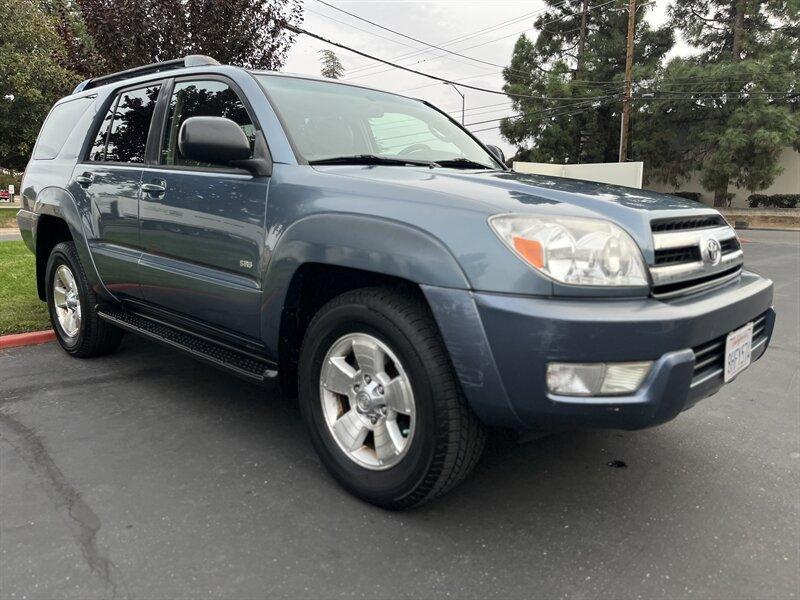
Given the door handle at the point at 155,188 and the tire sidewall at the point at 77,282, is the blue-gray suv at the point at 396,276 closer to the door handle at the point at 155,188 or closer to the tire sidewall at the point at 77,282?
the door handle at the point at 155,188

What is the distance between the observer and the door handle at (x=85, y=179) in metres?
3.89

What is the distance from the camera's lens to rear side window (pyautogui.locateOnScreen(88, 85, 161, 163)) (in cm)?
362

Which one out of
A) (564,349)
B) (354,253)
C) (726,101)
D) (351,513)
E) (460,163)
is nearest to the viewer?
(564,349)

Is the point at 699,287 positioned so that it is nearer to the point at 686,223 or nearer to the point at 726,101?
the point at 686,223

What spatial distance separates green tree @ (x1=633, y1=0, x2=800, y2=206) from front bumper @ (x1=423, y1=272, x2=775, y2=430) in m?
28.7

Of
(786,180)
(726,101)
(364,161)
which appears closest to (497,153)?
(364,161)

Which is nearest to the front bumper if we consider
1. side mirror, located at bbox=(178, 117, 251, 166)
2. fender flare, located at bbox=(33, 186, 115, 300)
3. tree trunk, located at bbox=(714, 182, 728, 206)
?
side mirror, located at bbox=(178, 117, 251, 166)

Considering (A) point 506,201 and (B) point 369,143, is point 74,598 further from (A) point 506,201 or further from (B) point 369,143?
(B) point 369,143

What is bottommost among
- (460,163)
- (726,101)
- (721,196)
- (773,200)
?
(773,200)

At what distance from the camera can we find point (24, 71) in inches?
865

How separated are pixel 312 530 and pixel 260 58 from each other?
→ 8.24 meters

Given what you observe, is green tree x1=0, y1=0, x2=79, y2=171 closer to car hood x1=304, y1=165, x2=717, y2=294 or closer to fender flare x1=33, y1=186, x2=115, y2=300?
fender flare x1=33, y1=186, x2=115, y2=300

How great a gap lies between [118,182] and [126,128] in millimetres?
421

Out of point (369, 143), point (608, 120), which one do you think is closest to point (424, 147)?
point (369, 143)
